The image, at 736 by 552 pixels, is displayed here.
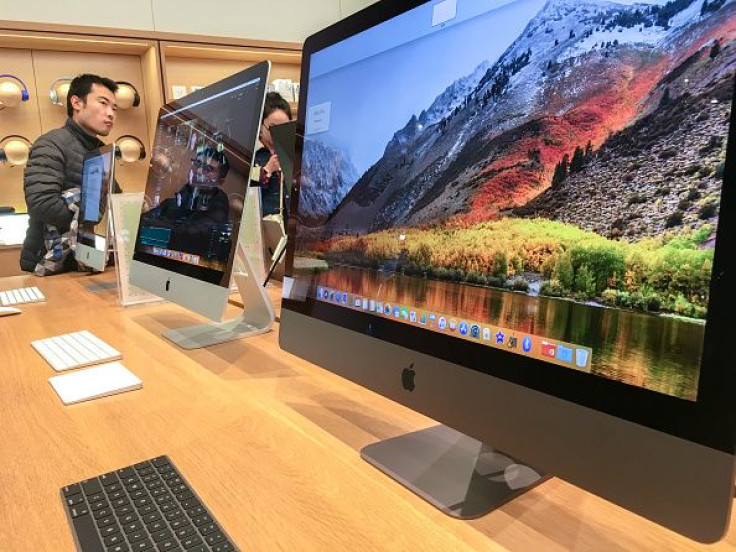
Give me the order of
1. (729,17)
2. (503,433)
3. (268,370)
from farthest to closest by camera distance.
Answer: (268,370) → (503,433) → (729,17)

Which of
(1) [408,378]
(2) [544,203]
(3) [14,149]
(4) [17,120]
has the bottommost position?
(1) [408,378]

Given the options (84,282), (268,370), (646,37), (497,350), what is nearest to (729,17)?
(646,37)

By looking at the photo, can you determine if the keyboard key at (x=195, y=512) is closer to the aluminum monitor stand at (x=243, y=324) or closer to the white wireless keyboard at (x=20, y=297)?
the aluminum monitor stand at (x=243, y=324)

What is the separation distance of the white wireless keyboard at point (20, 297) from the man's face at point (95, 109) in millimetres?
1085

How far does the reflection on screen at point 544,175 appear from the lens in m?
0.43

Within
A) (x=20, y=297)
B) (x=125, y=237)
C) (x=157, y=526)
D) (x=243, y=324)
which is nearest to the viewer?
Answer: (x=157, y=526)

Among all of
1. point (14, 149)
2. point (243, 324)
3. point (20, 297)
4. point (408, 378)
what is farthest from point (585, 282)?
point (14, 149)

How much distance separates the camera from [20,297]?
1.77 meters

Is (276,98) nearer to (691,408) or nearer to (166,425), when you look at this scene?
(166,425)

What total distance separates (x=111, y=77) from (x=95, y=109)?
2.55 feet

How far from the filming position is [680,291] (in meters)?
0.43

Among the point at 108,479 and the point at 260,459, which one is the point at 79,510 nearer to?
the point at 108,479

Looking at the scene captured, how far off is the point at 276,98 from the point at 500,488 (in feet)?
7.28

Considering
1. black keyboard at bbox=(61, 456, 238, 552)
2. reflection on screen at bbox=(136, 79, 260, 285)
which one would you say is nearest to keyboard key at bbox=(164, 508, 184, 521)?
black keyboard at bbox=(61, 456, 238, 552)
